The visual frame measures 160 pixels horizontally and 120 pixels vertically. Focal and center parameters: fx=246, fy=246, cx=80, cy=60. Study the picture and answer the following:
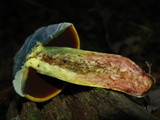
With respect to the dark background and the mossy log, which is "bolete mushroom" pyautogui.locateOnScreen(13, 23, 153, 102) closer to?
the mossy log

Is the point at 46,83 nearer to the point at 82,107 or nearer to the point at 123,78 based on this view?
the point at 82,107

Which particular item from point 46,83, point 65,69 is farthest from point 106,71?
point 46,83

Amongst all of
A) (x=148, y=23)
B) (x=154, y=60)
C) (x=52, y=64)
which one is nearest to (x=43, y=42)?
(x=52, y=64)

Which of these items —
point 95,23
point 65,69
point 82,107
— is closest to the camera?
point 82,107

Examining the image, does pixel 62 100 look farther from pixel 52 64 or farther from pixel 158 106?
pixel 158 106

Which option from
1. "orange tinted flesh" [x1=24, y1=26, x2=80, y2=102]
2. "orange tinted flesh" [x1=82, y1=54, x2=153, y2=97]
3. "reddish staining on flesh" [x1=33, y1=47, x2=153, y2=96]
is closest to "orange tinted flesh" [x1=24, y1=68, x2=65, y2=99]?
"orange tinted flesh" [x1=24, y1=26, x2=80, y2=102]

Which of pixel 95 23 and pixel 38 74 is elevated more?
pixel 38 74

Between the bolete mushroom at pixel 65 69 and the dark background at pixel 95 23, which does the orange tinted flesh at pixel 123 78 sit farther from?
the dark background at pixel 95 23
